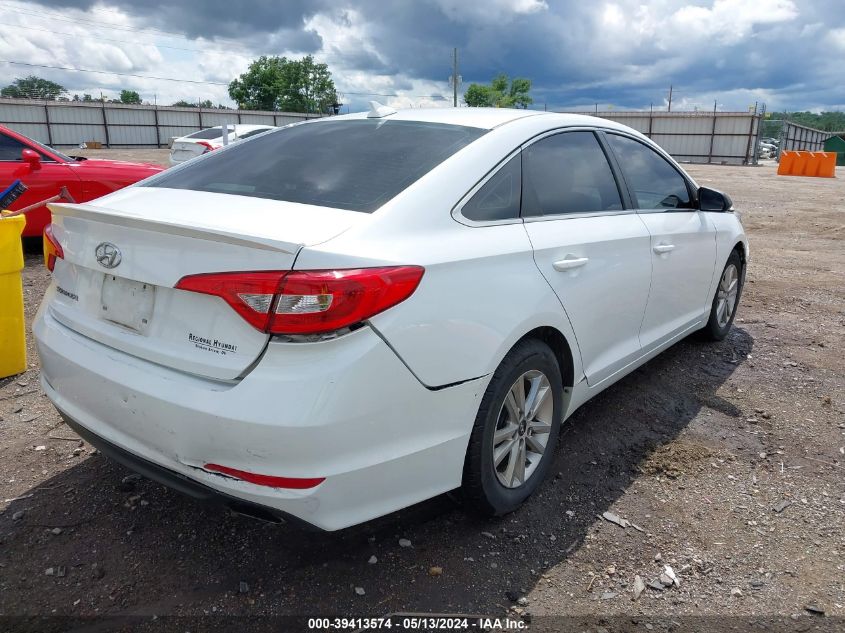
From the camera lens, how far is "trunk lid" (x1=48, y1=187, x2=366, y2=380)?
198 cm

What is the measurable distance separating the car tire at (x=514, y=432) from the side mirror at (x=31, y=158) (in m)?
6.33

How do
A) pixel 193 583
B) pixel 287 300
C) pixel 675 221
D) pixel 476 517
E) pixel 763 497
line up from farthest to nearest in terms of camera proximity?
1. pixel 675 221
2. pixel 763 497
3. pixel 476 517
4. pixel 193 583
5. pixel 287 300

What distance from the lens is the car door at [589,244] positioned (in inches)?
110

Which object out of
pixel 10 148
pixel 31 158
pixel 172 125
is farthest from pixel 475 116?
pixel 172 125

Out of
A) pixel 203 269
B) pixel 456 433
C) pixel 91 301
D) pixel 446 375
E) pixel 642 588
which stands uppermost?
pixel 203 269

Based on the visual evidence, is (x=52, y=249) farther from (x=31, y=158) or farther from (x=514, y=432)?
(x=31, y=158)

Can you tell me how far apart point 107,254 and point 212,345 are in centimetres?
60

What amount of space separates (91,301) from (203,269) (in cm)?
65

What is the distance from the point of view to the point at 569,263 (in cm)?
279

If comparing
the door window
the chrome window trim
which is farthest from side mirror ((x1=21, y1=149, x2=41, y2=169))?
the chrome window trim

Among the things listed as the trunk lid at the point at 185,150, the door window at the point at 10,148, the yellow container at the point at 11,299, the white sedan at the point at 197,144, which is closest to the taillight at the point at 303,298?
the yellow container at the point at 11,299

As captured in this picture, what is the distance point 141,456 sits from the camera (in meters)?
2.20

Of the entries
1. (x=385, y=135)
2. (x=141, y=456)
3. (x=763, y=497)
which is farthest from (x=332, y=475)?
(x=763, y=497)

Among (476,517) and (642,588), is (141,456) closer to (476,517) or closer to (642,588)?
(476,517)
